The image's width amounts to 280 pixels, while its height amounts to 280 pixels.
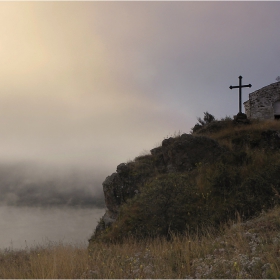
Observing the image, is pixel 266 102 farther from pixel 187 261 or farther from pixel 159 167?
pixel 187 261

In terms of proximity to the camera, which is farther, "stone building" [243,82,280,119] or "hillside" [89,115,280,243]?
"stone building" [243,82,280,119]

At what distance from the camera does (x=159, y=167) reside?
15297 mm

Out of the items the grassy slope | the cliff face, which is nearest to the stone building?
the cliff face

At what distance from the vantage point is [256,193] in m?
10.8

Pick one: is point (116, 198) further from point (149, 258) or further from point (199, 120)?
point (199, 120)

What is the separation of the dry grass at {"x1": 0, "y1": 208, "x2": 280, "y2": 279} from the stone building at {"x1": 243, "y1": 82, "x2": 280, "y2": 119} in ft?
49.8

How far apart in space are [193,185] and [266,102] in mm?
12963

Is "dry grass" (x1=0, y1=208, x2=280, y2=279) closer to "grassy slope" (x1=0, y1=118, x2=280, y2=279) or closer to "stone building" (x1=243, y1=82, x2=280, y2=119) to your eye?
"grassy slope" (x1=0, y1=118, x2=280, y2=279)

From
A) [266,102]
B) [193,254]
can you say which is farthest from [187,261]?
[266,102]

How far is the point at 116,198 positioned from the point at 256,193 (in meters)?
6.24

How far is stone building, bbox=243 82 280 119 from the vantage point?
21.8 m

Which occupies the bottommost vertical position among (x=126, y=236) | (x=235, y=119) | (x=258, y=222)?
(x=126, y=236)

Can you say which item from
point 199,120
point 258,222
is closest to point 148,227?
point 258,222

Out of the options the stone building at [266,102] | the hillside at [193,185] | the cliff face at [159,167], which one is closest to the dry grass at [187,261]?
the hillside at [193,185]
